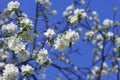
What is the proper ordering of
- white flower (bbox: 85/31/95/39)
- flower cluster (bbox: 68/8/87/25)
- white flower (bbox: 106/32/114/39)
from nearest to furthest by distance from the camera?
flower cluster (bbox: 68/8/87/25) < white flower (bbox: 106/32/114/39) < white flower (bbox: 85/31/95/39)

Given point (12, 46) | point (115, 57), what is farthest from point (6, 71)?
point (115, 57)

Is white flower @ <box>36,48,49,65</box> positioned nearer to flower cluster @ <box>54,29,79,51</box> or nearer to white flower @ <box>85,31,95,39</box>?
flower cluster @ <box>54,29,79,51</box>

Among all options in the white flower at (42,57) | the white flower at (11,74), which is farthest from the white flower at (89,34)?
the white flower at (11,74)

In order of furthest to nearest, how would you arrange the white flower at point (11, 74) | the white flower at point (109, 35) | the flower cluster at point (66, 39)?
the white flower at point (109, 35) < the flower cluster at point (66, 39) < the white flower at point (11, 74)

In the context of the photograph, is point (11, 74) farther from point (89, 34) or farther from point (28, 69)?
point (89, 34)

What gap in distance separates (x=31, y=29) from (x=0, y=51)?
257 centimetres

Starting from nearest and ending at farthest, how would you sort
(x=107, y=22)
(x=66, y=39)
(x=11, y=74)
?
(x=11, y=74), (x=66, y=39), (x=107, y=22)

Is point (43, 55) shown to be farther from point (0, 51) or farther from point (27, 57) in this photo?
point (0, 51)

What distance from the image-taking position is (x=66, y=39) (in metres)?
4.97

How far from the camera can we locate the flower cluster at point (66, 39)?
16.2ft

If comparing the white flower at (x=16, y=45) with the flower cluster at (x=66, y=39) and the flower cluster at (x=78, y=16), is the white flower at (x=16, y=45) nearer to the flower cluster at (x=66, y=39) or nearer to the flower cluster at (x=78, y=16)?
the flower cluster at (x=66, y=39)

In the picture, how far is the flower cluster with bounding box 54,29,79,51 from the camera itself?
4.95 metres

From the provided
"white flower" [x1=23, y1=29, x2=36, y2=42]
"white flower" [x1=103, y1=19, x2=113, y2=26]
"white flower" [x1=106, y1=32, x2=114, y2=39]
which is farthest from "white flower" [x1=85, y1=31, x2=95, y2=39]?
"white flower" [x1=23, y1=29, x2=36, y2=42]

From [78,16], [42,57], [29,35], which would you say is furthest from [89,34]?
[29,35]
